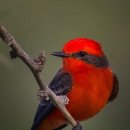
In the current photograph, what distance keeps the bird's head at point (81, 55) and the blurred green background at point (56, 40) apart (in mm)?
243

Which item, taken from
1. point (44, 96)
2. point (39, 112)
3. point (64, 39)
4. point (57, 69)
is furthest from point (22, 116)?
point (44, 96)

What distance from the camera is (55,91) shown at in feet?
11.9

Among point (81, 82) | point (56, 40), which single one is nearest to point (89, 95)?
point (81, 82)

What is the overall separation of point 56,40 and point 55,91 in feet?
1.79

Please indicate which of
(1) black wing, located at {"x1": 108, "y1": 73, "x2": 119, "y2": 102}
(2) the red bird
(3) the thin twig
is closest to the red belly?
(2) the red bird

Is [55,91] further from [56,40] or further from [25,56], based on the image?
[25,56]

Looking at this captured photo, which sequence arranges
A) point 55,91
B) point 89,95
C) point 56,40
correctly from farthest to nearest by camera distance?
point 56,40, point 55,91, point 89,95

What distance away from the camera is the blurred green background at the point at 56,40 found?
3.68 metres

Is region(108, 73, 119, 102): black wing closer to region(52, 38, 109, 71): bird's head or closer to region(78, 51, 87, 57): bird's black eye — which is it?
region(52, 38, 109, 71): bird's head

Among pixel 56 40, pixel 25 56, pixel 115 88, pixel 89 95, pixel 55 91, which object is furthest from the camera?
pixel 56 40

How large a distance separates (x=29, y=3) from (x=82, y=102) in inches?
41.2

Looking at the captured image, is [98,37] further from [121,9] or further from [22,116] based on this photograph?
[22,116]

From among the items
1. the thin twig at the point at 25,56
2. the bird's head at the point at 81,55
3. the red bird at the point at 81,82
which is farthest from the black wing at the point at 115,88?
the thin twig at the point at 25,56

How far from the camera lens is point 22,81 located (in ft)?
12.1
